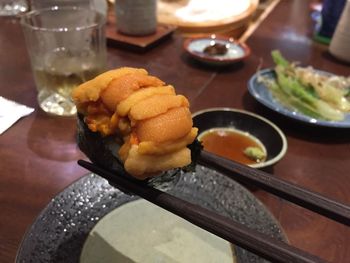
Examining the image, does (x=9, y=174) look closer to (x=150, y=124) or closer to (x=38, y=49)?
(x=38, y=49)

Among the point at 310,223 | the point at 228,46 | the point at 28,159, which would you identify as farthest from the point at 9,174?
the point at 228,46

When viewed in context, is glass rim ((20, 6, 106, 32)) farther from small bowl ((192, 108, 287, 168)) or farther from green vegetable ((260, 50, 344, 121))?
green vegetable ((260, 50, 344, 121))

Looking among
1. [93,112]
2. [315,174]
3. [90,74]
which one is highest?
[93,112]

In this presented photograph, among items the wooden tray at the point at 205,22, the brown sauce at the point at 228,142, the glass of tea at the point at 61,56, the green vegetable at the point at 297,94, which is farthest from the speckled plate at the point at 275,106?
the wooden tray at the point at 205,22

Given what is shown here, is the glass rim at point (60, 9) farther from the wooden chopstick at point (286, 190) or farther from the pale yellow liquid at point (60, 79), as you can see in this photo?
the wooden chopstick at point (286, 190)

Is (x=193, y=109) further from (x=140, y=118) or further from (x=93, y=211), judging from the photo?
(x=140, y=118)

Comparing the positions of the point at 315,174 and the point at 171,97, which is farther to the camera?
the point at 315,174

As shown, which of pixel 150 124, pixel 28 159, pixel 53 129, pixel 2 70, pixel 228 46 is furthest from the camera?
pixel 228 46
